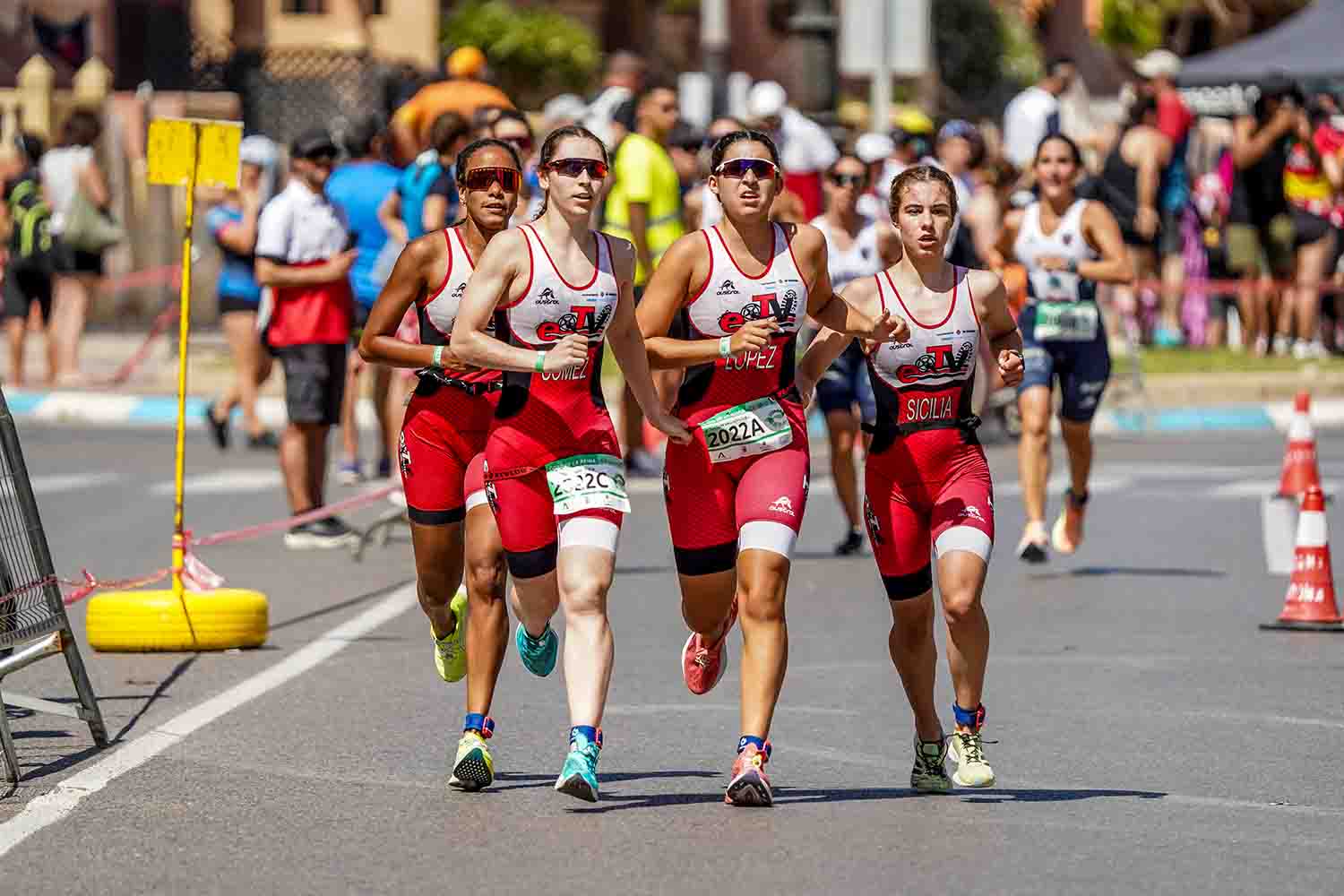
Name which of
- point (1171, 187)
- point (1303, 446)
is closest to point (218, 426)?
point (1303, 446)

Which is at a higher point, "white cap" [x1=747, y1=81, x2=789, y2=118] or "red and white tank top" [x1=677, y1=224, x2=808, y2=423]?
"white cap" [x1=747, y1=81, x2=789, y2=118]

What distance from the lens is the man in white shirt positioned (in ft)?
78.0

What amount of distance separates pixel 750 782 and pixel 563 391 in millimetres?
1218

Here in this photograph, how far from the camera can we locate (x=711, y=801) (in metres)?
8.59

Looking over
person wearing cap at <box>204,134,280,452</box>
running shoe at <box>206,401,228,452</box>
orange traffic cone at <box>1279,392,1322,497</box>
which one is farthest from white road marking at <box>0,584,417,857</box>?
running shoe at <box>206,401,228,452</box>

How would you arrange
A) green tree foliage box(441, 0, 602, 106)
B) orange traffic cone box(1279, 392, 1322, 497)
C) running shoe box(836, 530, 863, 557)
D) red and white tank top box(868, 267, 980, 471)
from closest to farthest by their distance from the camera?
red and white tank top box(868, 267, 980, 471) → orange traffic cone box(1279, 392, 1322, 497) → running shoe box(836, 530, 863, 557) → green tree foliage box(441, 0, 602, 106)

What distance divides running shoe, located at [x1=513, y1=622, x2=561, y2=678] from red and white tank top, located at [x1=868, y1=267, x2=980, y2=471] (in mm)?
1092

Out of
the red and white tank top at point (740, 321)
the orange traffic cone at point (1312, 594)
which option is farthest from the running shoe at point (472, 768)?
the orange traffic cone at point (1312, 594)

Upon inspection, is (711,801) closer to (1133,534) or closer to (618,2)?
(1133,534)

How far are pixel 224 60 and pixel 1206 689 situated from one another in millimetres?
26006

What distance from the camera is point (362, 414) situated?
23672mm

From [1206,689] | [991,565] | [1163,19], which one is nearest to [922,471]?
[1206,689]

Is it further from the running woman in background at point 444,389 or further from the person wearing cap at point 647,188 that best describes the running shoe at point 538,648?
the person wearing cap at point 647,188

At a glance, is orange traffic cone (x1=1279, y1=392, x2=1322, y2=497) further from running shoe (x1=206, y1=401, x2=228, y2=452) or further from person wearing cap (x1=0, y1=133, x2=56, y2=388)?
person wearing cap (x1=0, y1=133, x2=56, y2=388)
